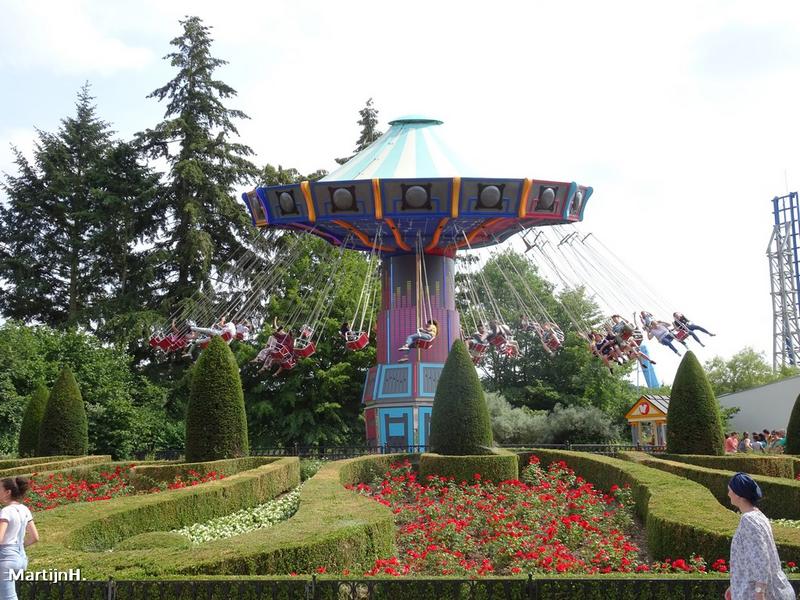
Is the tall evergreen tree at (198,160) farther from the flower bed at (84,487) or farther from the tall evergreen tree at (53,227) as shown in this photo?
the flower bed at (84,487)

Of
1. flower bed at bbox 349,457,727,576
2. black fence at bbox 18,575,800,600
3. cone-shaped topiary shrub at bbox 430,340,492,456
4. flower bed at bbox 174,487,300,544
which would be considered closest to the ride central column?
cone-shaped topiary shrub at bbox 430,340,492,456

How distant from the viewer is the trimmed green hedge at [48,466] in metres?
15.4

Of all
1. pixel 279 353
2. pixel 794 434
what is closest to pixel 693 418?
pixel 794 434

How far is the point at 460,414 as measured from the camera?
53.1ft

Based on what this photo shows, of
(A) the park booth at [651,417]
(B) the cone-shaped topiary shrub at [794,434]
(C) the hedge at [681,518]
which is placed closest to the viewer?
(C) the hedge at [681,518]

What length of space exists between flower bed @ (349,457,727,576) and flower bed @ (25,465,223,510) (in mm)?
2915

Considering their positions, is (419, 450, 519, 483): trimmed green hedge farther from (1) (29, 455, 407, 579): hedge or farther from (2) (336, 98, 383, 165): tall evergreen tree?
(2) (336, 98, 383, 165): tall evergreen tree

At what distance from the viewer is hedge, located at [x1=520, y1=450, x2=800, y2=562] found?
7.88m

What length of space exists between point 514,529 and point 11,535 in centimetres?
539

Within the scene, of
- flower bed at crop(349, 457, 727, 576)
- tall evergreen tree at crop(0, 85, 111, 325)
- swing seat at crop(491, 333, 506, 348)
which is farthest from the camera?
tall evergreen tree at crop(0, 85, 111, 325)

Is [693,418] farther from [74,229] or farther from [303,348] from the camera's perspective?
[74,229]

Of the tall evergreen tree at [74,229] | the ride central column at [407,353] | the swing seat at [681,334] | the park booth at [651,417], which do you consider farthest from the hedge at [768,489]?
the tall evergreen tree at [74,229]

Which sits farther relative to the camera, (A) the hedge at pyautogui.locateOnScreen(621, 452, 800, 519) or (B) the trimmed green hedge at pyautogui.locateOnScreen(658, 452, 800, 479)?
(B) the trimmed green hedge at pyautogui.locateOnScreen(658, 452, 800, 479)

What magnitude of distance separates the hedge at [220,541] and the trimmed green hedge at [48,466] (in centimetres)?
503
